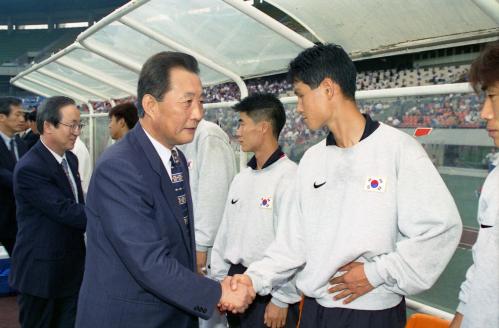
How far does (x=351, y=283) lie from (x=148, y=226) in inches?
31.2

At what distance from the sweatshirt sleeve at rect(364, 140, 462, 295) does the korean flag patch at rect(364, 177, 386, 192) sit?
63 millimetres

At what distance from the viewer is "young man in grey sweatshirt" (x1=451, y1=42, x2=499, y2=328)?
5.06ft

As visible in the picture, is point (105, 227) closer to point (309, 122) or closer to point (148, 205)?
point (148, 205)

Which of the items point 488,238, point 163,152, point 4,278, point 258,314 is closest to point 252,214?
point 258,314

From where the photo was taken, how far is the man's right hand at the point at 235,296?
1960mm

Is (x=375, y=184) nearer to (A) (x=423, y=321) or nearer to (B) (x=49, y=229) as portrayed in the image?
(A) (x=423, y=321)

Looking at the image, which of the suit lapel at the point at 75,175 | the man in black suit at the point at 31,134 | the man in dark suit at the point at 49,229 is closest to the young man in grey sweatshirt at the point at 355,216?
the man in dark suit at the point at 49,229

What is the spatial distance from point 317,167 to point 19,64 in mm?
37670

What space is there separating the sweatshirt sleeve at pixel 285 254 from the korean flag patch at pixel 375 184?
375mm

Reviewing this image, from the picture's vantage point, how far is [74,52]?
654 centimetres

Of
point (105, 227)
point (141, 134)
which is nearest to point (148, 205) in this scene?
point (105, 227)

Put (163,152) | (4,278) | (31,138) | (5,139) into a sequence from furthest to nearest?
(31,138), (4,278), (5,139), (163,152)

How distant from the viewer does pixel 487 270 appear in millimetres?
1560

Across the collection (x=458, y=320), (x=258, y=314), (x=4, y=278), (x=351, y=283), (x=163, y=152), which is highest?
(x=163, y=152)
